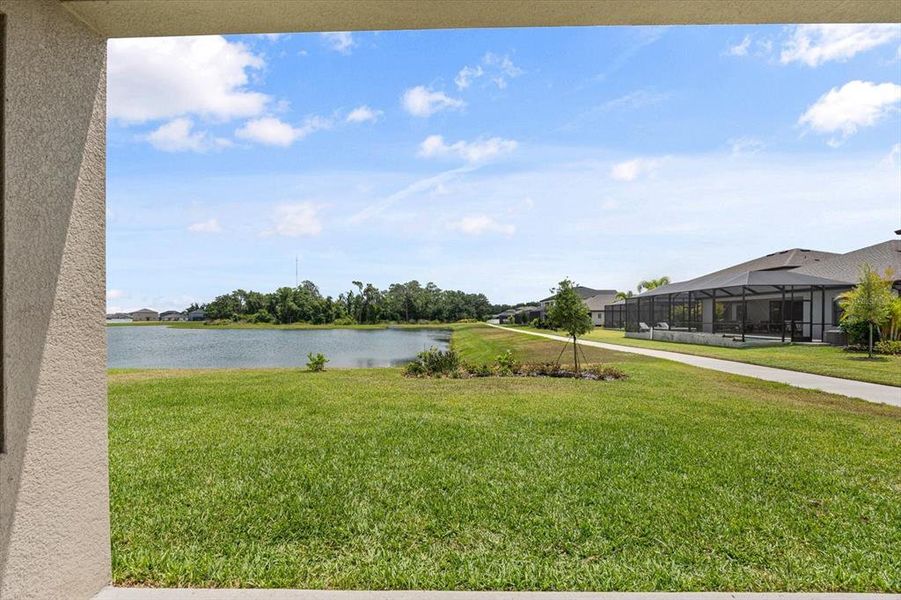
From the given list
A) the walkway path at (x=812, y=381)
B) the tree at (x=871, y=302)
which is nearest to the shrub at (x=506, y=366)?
the walkway path at (x=812, y=381)

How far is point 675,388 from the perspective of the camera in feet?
29.3

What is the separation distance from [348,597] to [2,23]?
2.85 metres

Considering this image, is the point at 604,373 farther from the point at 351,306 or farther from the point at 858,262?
the point at 351,306

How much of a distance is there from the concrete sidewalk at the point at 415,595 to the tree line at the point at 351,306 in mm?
65407

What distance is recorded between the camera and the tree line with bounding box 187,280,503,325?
65.8 meters

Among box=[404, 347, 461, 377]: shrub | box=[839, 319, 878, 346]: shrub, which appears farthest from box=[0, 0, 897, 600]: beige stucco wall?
box=[839, 319, 878, 346]: shrub

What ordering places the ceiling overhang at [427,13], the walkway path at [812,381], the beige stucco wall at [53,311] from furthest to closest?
the walkway path at [812,381] < the ceiling overhang at [427,13] < the beige stucco wall at [53,311]

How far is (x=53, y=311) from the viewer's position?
2.04 m

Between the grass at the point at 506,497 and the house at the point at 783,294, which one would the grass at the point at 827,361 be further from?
the grass at the point at 506,497

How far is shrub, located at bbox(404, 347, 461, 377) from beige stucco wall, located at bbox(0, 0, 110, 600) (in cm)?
922

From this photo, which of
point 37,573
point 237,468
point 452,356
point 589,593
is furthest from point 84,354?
point 452,356

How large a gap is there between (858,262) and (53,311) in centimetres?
3120

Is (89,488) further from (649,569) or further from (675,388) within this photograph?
(675,388)

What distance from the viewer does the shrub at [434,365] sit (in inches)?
452
